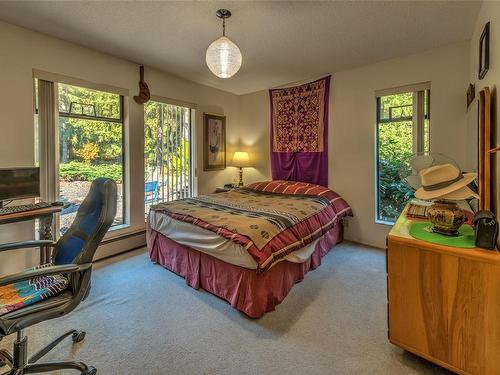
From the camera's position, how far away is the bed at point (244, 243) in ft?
6.74

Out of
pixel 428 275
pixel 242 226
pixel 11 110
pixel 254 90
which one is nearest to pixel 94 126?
pixel 11 110

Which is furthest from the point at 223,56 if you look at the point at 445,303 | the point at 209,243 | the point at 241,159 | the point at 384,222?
the point at 384,222

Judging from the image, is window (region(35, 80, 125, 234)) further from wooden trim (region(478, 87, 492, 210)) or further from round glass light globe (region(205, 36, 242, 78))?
wooden trim (region(478, 87, 492, 210))

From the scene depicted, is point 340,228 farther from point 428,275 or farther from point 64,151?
point 64,151

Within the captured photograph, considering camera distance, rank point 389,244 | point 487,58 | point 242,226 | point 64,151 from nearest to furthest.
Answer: point 389,244
point 487,58
point 242,226
point 64,151

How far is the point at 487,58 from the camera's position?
1.88 meters

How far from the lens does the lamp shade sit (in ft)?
15.6

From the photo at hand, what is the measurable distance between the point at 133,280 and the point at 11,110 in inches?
78.3

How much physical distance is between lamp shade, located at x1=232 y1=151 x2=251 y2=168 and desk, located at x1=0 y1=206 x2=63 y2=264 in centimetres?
282

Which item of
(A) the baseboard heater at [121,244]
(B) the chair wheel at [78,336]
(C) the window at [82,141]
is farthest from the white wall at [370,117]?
(B) the chair wheel at [78,336]

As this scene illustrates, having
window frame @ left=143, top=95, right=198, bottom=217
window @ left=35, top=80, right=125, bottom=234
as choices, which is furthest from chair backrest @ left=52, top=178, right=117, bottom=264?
window frame @ left=143, top=95, right=198, bottom=217

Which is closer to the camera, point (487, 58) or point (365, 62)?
point (487, 58)

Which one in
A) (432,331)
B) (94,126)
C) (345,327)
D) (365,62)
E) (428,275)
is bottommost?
(345,327)

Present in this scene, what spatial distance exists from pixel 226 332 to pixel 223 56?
2.05 metres
